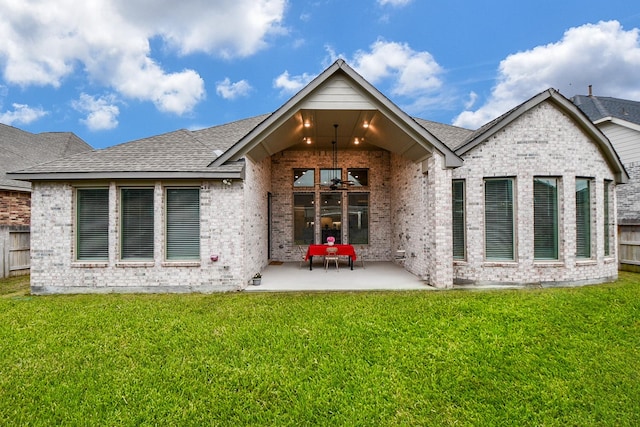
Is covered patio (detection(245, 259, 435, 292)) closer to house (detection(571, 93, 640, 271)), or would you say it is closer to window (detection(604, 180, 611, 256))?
window (detection(604, 180, 611, 256))

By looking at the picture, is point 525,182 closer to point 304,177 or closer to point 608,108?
point 304,177

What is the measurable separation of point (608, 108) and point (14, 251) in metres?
25.6

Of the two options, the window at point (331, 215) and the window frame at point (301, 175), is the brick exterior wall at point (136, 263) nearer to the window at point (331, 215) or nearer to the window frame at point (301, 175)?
the window frame at point (301, 175)

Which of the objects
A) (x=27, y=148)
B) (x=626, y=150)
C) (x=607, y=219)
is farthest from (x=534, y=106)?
(x=27, y=148)

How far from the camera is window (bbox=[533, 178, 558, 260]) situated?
24.0 ft

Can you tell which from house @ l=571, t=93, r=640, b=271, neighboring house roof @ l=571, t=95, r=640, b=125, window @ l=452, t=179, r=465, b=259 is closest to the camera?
window @ l=452, t=179, r=465, b=259

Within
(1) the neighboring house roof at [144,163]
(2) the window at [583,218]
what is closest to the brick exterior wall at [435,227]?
(2) the window at [583,218]

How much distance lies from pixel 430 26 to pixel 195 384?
2166cm

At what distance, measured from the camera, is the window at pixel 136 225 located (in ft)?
23.0

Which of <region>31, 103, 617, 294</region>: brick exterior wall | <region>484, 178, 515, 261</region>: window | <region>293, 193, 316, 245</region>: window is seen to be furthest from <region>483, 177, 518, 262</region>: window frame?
<region>293, 193, 316, 245</region>: window

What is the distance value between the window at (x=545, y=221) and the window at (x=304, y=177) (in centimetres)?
721

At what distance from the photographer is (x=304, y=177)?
11.6m

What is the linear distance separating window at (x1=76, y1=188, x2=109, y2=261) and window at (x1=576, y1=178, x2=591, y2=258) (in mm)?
11932

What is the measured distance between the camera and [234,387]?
332 cm
